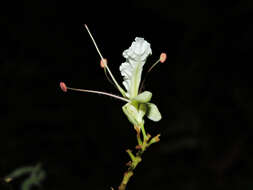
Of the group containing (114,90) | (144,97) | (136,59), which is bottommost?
(144,97)

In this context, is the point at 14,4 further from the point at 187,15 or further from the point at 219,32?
the point at 219,32

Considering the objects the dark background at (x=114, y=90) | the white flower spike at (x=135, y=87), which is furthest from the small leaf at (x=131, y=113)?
the dark background at (x=114, y=90)

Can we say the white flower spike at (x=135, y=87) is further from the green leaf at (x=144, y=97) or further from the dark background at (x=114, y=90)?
the dark background at (x=114, y=90)

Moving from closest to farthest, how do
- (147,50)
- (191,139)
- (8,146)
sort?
(147,50), (8,146), (191,139)

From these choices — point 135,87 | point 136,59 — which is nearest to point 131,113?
point 135,87

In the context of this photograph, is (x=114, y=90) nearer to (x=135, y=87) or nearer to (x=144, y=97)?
(x=135, y=87)

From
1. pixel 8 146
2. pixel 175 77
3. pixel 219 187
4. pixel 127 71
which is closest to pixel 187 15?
pixel 175 77
